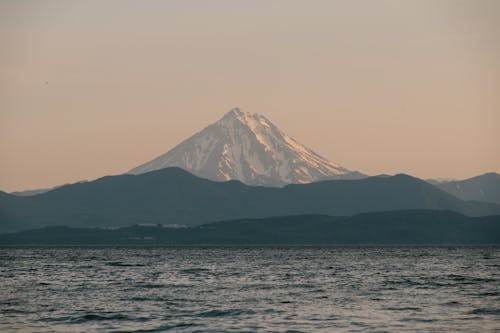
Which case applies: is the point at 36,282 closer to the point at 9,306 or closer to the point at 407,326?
the point at 9,306

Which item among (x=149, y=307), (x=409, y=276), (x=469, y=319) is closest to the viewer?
(x=469, y=319)

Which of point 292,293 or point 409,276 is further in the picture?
point 409,276

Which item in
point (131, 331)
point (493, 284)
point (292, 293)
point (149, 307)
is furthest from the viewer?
point (493, 284)

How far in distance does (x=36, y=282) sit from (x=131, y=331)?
5463cm

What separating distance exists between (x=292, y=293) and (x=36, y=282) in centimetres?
3704

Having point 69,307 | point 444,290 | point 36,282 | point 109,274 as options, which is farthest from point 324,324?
point 109,274

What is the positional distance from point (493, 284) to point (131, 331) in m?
58.7

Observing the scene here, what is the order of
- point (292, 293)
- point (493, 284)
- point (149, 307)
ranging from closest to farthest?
point (149, 307), point (292, 293), point (493, 284)

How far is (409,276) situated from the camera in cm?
13750

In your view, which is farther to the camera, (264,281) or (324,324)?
(264,281)

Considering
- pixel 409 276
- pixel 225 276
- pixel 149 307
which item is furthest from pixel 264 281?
pixel 149 307

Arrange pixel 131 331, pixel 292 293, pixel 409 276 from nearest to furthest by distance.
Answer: pixel 131 331
pixel 292 293
pixel 409 276

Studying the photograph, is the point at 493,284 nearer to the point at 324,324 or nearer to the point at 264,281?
the point at 264,281

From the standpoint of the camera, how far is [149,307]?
89062 mm
